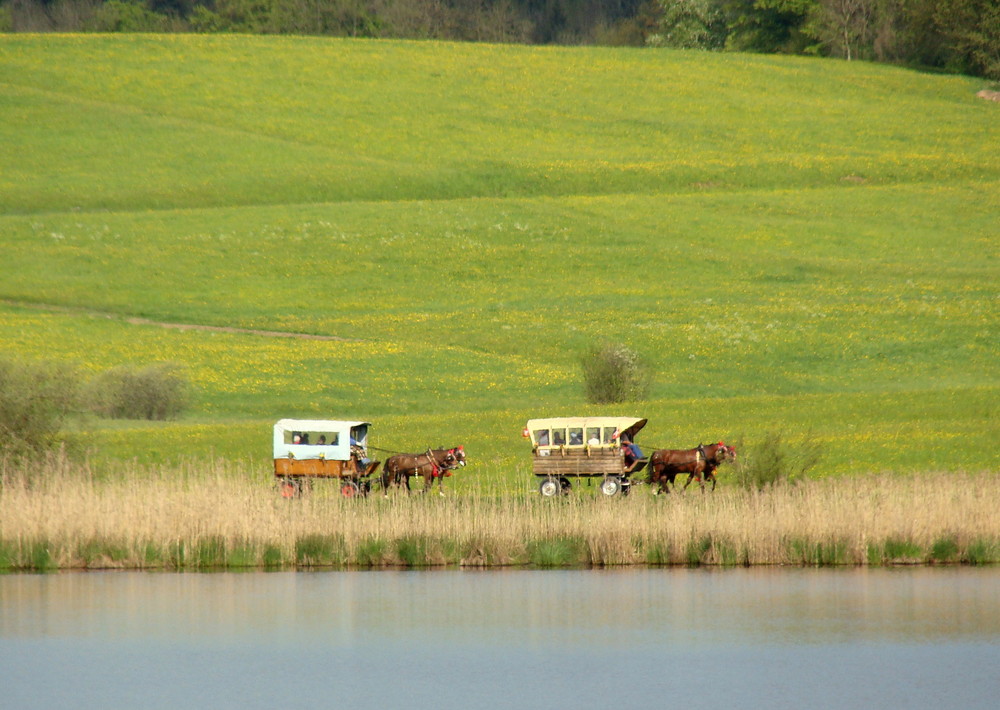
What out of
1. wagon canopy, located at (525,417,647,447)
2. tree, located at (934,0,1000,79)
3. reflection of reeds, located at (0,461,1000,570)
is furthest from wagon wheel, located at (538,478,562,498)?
tree, located at (934,0,1000,79)

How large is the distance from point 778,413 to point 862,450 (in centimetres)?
575

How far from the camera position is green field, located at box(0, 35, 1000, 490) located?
160ft

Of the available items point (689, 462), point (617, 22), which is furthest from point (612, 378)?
point (617, 22)

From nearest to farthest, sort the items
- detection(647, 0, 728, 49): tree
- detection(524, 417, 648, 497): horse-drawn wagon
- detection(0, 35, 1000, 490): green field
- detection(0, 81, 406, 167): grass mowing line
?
detection(524, 417, 648, 497): horse-drawn wagon → detection(0, 35, 1000, 490): green field → detection(0, 81, 406, 167): grass mowing line → detection(647, 0, 728, 49): tree

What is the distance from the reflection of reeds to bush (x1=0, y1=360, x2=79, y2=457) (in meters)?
3.46

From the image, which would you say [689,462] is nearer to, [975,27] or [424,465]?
[424,465]

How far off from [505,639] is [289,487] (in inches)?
410

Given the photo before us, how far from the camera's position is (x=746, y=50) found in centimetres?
13250

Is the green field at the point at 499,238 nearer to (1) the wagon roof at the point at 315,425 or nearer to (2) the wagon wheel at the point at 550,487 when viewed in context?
(2) the wagon wheel at the point at 550,487

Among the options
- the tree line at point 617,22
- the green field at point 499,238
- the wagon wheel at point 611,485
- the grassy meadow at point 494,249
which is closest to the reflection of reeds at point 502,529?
the grassy meadow at point 494,249

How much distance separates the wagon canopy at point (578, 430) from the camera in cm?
3134

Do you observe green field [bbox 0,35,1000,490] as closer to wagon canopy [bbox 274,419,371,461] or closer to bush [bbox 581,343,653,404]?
bush [bbox 581,343,653,404]

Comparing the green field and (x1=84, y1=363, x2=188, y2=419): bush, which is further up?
the green field

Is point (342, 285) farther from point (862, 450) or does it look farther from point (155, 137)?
point (862, 450)
